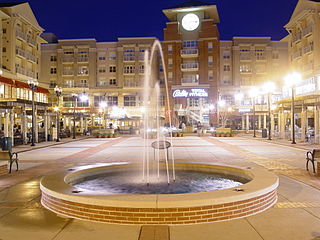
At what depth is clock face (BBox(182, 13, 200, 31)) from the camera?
62.0m

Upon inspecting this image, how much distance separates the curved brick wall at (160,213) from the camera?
19.7 ft

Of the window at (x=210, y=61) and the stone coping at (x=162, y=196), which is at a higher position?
the window at (x=210, y=61)

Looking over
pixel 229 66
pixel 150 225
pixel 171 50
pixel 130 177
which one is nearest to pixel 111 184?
pixel 130 177

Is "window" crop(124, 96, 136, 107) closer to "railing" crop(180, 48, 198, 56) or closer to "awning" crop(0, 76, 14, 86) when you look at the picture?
"railing" crop(180, 48, 198, 56)

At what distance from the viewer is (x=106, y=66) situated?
219 ft

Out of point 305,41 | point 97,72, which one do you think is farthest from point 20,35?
point 305,41

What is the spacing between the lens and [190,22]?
6216cm

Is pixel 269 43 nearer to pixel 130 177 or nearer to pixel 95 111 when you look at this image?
pixel 95 111

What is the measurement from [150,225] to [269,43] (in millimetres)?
65976

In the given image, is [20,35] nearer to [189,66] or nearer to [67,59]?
[67,59]

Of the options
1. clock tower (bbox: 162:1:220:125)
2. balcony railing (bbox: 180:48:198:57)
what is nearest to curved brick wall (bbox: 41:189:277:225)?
clock tower (bbox: 162:1:220:125)

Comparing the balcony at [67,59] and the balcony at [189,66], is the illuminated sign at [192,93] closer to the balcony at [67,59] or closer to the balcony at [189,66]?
the balcony at [189,66]

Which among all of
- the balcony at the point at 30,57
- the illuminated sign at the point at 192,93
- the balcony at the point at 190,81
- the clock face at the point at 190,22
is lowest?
the illuminated sign at the point at 192,93

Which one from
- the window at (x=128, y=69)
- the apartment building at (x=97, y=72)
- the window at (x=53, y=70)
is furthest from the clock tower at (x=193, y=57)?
the window at (x=53, y=70)
